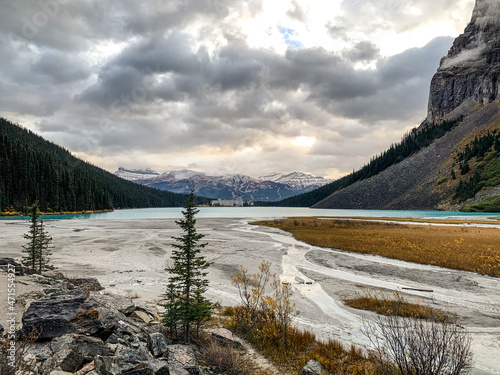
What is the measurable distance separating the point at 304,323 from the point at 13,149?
147370mm

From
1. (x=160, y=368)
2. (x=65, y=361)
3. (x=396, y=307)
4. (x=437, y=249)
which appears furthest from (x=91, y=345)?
(x=437, y=249)

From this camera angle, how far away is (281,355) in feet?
28.7

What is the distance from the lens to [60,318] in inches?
290

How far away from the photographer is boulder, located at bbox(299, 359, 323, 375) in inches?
283

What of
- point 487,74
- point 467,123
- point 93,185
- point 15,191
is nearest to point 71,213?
point 15,191

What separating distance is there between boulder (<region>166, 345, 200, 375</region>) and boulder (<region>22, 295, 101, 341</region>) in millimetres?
2239

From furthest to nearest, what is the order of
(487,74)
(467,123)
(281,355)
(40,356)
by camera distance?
1. (487,74)
2. (467,123)
3. (281,355)
4. (40,356)

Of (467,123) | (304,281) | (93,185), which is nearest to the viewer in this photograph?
(304,281)

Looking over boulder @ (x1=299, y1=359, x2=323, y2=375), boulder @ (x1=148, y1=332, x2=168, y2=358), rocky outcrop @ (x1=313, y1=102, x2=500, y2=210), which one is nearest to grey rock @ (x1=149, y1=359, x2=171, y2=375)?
boulder @ (x1=148, y1=332, x2=168, y2=358)

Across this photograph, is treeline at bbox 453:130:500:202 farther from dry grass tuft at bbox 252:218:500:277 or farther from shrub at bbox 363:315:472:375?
shrub at bbox 363:315:472:375

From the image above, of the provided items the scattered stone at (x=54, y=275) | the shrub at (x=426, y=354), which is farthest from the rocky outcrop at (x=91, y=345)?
the scattered stone at (x=54, y=275)

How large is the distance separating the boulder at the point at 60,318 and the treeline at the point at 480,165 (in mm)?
150997

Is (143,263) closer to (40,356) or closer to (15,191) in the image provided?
(40,356)

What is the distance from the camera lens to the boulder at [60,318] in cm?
703
